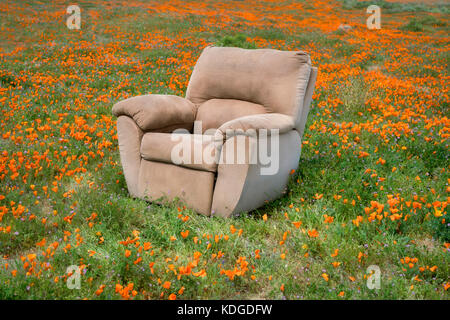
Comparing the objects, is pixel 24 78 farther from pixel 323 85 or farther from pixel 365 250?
pixel 365 250

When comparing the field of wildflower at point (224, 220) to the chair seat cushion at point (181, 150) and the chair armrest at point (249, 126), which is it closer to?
the chair seat cushion at point (181, 150)

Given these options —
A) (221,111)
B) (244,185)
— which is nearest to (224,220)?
(244,185)

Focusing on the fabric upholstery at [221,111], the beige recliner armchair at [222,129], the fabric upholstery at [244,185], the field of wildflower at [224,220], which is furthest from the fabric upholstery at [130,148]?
the fabric upholstery at [244,185]

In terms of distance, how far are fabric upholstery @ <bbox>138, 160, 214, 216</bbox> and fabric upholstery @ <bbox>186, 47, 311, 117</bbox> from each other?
143cm

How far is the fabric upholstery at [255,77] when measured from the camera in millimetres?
4410


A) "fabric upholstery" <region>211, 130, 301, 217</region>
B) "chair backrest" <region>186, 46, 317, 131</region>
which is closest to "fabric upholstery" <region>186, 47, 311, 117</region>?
"chair backrest" <region>186, 46, 317, 131</region>

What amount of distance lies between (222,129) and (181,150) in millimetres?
558

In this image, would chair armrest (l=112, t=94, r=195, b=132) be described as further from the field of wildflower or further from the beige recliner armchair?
the field of wildflower

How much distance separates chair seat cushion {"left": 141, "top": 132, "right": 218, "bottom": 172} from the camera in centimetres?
372

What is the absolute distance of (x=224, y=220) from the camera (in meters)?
3.77

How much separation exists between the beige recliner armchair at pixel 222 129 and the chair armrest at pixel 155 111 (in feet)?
0.04

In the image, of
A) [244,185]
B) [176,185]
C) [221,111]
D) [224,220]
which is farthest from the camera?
[221,111]

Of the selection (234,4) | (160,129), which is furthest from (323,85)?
(234,4)

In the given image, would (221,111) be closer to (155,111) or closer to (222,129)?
(155,111)
